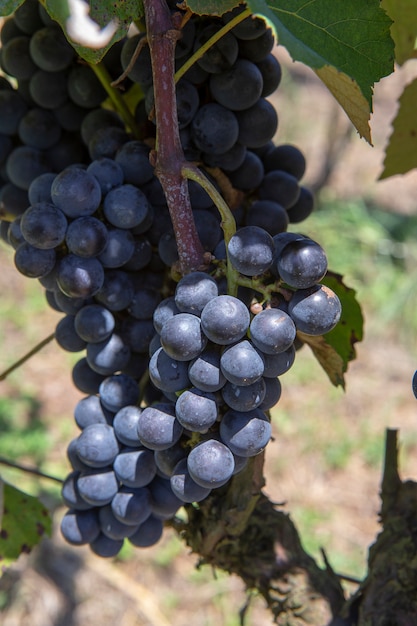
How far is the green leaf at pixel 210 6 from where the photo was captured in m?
0.65

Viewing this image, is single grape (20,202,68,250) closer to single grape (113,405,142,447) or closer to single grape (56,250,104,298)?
single grape (56,250,104,298)

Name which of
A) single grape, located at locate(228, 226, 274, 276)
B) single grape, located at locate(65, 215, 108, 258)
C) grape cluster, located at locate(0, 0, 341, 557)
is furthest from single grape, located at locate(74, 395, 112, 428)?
single grape, located at locate(228, 226, 274, 276)

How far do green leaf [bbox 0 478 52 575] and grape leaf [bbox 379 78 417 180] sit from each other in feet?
2.55

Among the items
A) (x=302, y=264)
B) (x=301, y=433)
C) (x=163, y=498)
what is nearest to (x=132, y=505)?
(x=163, y=498)

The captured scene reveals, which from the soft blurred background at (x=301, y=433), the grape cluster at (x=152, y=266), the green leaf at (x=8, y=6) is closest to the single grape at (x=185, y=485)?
the grape cluster at (x=152, y=266)

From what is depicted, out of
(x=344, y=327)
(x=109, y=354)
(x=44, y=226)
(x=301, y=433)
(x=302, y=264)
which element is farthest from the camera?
(x=301, y=433)

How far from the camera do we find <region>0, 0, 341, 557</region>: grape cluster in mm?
677

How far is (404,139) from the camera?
1.15m

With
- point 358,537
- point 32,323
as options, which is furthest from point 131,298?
point 32,323

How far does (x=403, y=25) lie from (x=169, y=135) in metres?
0.54

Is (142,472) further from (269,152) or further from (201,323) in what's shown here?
(269,152)

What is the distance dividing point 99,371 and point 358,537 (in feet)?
7.29

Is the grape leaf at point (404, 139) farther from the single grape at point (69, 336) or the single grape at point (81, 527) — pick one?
the single grape at point (81, 527)

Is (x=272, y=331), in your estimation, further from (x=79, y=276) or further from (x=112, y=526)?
(x=112, y=526)
